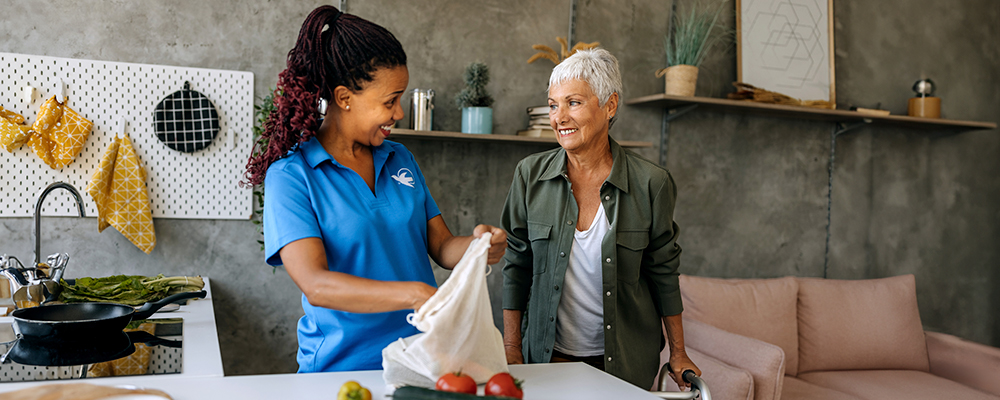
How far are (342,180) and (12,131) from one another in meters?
1.88

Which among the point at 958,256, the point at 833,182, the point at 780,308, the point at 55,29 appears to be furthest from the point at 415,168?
the point at 958,256

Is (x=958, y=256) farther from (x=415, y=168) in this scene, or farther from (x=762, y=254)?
(x=415, y=168)

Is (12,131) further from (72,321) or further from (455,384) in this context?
(455,384)

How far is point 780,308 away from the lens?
128 inches

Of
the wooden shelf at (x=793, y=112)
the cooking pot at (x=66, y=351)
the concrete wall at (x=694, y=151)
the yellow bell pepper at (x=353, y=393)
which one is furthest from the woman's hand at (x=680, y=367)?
the wooden shelf at (x=793, y=112)

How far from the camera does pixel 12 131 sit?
8.32 feet

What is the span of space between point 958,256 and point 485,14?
3.35 m

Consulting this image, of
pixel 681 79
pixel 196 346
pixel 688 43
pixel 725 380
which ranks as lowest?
pixel 725 380

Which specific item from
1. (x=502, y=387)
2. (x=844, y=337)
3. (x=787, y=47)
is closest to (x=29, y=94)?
(x=502, y=387)

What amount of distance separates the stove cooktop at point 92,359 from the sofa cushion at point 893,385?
2.71m

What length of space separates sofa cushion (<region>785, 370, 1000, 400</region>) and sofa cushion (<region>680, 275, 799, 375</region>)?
18 cm

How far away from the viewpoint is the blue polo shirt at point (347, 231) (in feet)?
4.42

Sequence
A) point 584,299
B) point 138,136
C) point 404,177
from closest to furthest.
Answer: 1. point 404,177
2. point 584,299
3. point 138,136

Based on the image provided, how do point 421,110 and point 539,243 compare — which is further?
point 421,110
